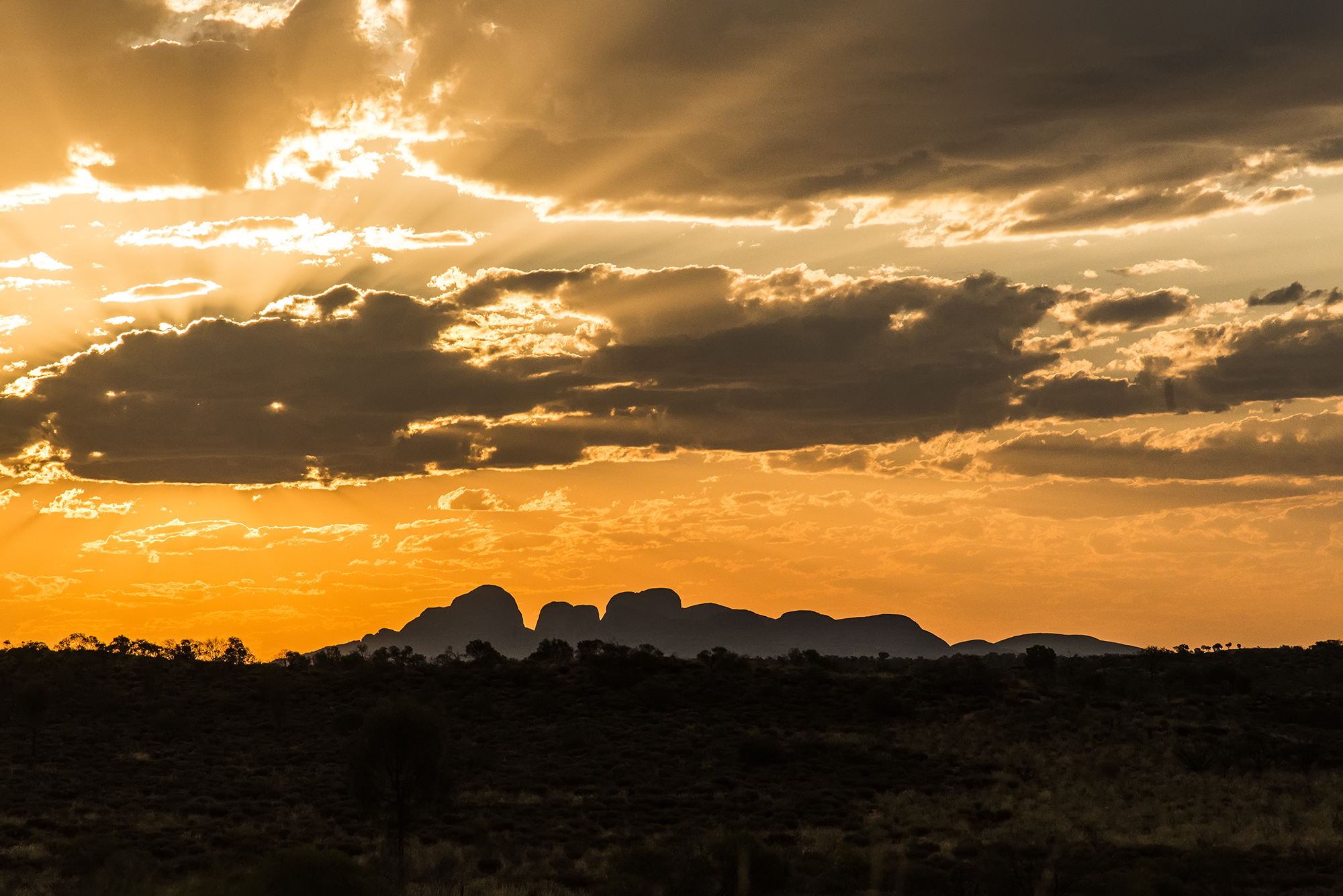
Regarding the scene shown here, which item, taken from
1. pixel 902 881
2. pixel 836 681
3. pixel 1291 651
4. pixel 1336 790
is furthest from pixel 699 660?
pixel 1291 651

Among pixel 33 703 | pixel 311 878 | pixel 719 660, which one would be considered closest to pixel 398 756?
pixel 311 878

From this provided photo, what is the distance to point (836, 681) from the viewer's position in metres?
82.7

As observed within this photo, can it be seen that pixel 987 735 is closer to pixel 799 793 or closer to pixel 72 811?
pixel 799 793

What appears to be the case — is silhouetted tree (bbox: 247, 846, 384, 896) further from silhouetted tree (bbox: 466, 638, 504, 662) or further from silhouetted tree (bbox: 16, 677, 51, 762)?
silhouetted tree (bbox: 466, 638, 504, 662)

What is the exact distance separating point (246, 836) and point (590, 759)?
22.9 metres

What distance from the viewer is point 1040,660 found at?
97.8m

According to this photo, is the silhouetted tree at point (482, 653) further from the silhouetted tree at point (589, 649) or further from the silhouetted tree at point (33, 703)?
the silhouetted tree at point (33, 703)

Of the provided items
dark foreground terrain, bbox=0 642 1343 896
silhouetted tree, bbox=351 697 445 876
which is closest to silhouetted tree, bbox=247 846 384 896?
dark foreground terrain, bbox=0 642 1343 896

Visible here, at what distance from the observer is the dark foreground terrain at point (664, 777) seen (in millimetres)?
34500

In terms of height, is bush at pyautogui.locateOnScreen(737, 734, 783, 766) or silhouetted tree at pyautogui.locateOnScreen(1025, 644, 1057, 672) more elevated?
silhouetted tree at pyautogui.locateOnScreen(1025, 644, 1057, 672)

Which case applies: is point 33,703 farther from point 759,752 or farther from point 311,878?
point 311,878

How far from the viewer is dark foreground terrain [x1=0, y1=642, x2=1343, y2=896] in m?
34.5

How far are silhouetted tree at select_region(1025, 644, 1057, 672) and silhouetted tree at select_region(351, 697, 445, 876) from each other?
6823 centimetres

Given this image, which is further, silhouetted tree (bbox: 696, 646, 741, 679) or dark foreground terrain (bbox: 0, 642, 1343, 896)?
silhouetted tree (bbox: 696, 646, 741, 679)
